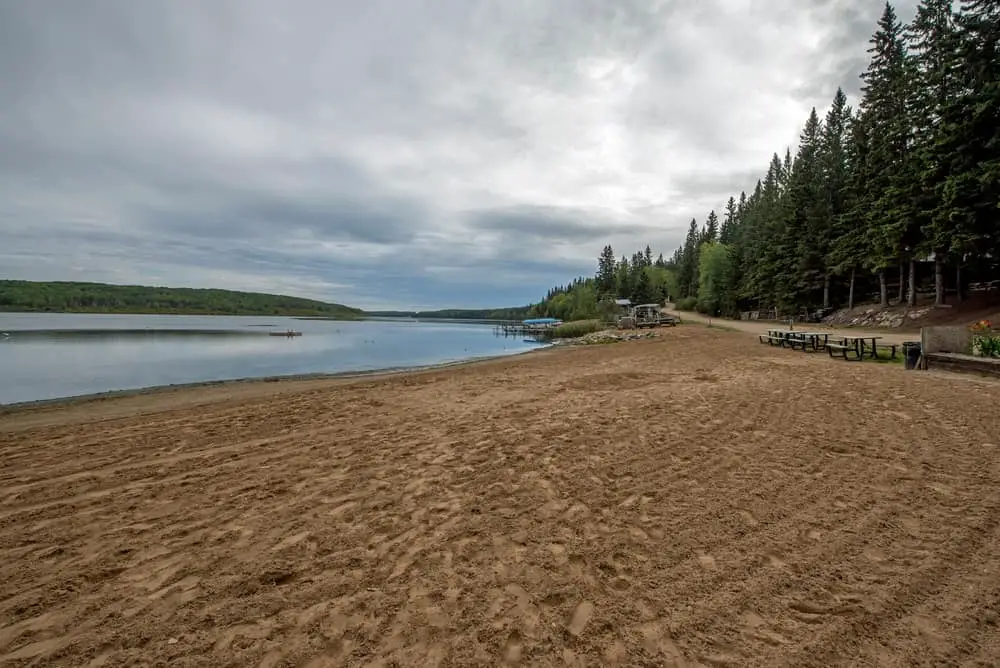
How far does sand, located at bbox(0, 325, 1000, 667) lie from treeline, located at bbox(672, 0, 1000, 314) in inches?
821

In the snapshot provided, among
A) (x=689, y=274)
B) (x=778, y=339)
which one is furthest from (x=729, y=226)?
(x=778, y=339)

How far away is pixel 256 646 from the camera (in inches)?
98.4

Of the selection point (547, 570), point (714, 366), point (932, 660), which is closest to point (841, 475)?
point (932, 660)

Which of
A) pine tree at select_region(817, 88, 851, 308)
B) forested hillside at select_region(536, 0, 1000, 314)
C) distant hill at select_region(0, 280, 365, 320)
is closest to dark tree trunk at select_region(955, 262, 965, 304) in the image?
forested hillside at select_region(536, 0, 1000, 314)

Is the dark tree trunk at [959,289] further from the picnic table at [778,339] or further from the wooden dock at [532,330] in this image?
the wooden dock at [532,330]

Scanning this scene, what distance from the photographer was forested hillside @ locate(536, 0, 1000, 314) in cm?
2003

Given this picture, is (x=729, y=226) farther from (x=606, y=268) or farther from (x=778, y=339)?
(x=778, y=339)

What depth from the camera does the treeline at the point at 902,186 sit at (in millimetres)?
20016

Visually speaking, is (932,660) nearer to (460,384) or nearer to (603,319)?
(460,384)

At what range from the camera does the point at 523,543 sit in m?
3.59

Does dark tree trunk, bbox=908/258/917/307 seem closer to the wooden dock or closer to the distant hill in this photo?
the wooden dock

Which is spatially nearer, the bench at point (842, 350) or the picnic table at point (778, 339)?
the bench at point (842, 350)

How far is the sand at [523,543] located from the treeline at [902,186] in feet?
68.4

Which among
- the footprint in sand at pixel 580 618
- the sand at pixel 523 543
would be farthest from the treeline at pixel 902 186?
the footprint in sand at pixel 580 618
